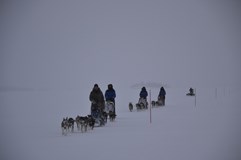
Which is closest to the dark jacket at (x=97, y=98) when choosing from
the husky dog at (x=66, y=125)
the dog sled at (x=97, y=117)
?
the dog sled at (x=97, y=117)

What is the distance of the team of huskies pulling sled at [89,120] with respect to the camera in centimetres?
1276

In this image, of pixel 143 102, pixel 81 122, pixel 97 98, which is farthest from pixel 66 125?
pixel 143 102

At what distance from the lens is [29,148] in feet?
32.4

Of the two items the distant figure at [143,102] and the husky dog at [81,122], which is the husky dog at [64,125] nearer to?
the husky dog at [81,122]

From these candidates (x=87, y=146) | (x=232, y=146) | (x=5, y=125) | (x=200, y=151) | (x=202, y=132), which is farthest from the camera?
(x=5, y=125)

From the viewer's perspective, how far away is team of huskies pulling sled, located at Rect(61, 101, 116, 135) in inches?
502

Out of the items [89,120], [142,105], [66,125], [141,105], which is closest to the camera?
[66,125]

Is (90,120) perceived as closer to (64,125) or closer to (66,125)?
(66,125)

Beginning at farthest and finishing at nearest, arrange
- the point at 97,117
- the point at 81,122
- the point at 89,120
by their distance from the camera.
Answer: the point at 97,117, the point at 89,120, the point at 81,122

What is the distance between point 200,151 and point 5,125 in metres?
9.54

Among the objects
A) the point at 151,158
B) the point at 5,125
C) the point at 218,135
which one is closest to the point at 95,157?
the point at 151,158

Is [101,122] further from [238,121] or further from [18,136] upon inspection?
[238,121]

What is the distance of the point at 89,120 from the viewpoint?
13.6 metres

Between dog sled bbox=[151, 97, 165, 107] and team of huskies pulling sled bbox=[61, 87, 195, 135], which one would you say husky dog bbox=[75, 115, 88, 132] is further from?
dog sled bbox=[151, 97, 165, 107]
